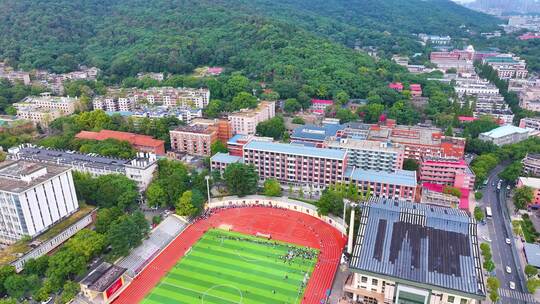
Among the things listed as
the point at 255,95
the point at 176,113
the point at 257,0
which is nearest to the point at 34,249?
the point at 176,113

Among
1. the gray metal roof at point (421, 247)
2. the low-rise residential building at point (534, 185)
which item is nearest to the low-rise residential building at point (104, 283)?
the gray metal roof at point (421, 247)

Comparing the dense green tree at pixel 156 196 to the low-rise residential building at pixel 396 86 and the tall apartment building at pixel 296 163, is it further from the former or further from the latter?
the low-rise residential building at pixel 396 86

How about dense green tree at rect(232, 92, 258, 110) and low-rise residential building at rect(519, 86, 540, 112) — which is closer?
dense green tree at rect(232, 92, 258, 110)

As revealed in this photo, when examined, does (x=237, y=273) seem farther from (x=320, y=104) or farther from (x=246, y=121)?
(x=320, y=104)

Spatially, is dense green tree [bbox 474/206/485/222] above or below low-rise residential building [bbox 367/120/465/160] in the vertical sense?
below

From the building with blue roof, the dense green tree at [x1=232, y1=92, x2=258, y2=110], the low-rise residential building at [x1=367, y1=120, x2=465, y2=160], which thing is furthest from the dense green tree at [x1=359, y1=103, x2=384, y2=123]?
the dense green tree at [x1=232, y1=92, x2=258, y2=110]

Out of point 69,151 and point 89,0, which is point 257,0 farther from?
point 69,151

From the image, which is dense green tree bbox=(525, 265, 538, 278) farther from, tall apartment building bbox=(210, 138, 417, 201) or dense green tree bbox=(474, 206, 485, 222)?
tall apartment building bbox=(210, 138, 417, 201)
